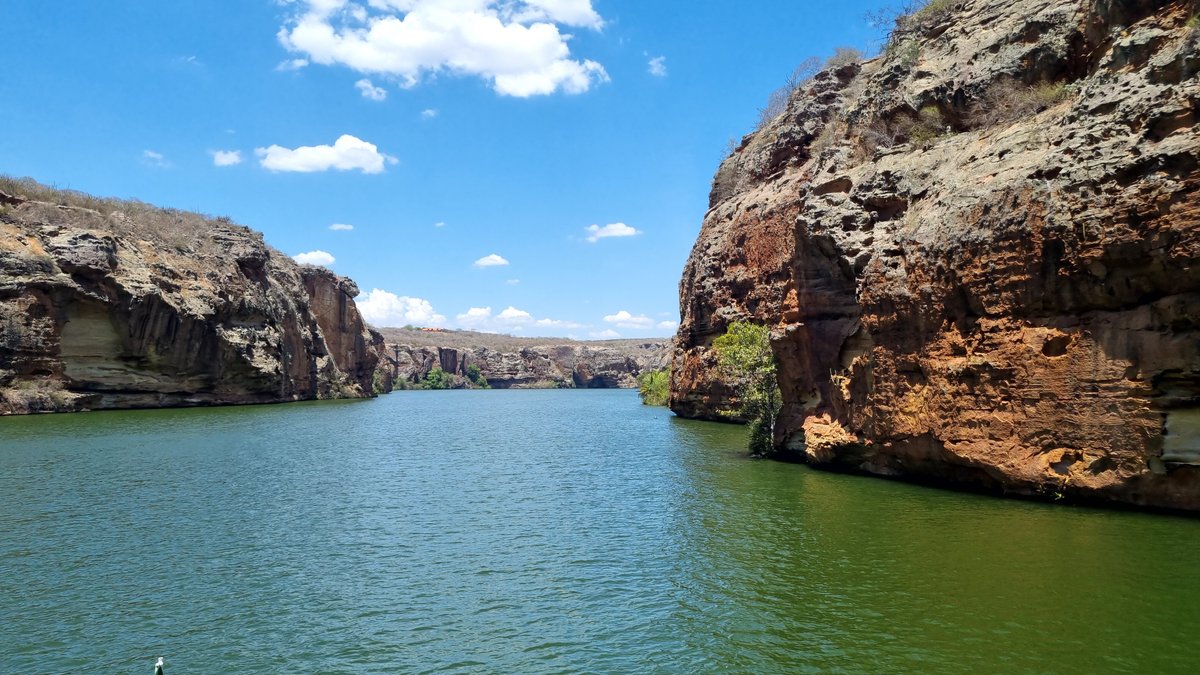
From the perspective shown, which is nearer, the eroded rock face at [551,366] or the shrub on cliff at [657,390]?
the shrub on cliff at [657,390]

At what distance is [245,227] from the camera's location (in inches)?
2968

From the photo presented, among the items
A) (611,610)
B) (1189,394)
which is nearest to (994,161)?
(1189,394)

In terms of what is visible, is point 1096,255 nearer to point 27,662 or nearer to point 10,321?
point 27,662

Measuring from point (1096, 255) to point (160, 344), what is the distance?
59.6m

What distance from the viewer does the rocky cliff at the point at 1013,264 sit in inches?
603

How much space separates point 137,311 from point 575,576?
5188cm

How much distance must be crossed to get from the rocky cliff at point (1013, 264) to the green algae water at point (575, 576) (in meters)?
1.57

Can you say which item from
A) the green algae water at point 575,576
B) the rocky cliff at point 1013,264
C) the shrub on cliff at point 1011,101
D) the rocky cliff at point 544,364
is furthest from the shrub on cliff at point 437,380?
the shrub on cliff at point 1011,101

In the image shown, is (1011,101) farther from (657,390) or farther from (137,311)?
(657,390)

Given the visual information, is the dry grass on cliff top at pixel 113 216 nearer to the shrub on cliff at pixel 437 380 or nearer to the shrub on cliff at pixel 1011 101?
the shrub on cliff at pixel 1011 101

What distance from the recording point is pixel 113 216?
63562 mm

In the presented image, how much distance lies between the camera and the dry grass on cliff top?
55.2 metres

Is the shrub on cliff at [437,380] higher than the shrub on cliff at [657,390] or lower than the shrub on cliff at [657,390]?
lower

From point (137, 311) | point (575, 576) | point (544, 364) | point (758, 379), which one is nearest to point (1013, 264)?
point (575, 576)
